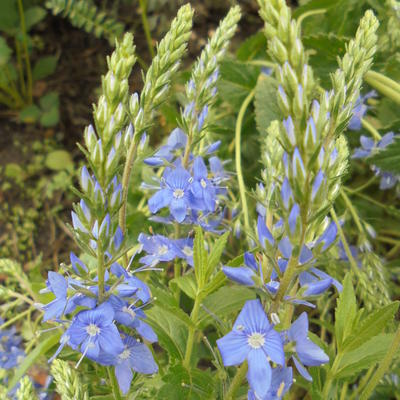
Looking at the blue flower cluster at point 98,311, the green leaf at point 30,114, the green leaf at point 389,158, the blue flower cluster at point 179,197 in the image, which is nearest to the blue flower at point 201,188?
the blue flower cluster at point 179,197

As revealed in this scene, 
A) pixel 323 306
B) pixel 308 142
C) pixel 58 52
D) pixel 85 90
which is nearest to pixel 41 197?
pixel 85 90

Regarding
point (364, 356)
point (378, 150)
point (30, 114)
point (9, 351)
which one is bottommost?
point (9, 351)

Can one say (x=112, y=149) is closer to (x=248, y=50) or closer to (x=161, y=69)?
(x=161, y=69)

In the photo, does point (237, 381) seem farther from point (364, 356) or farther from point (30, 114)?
point (30, 114)

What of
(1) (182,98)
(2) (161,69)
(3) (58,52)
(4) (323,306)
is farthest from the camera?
(3) (58,52)

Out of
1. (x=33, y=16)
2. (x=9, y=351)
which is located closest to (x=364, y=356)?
(x=9, y=351)
